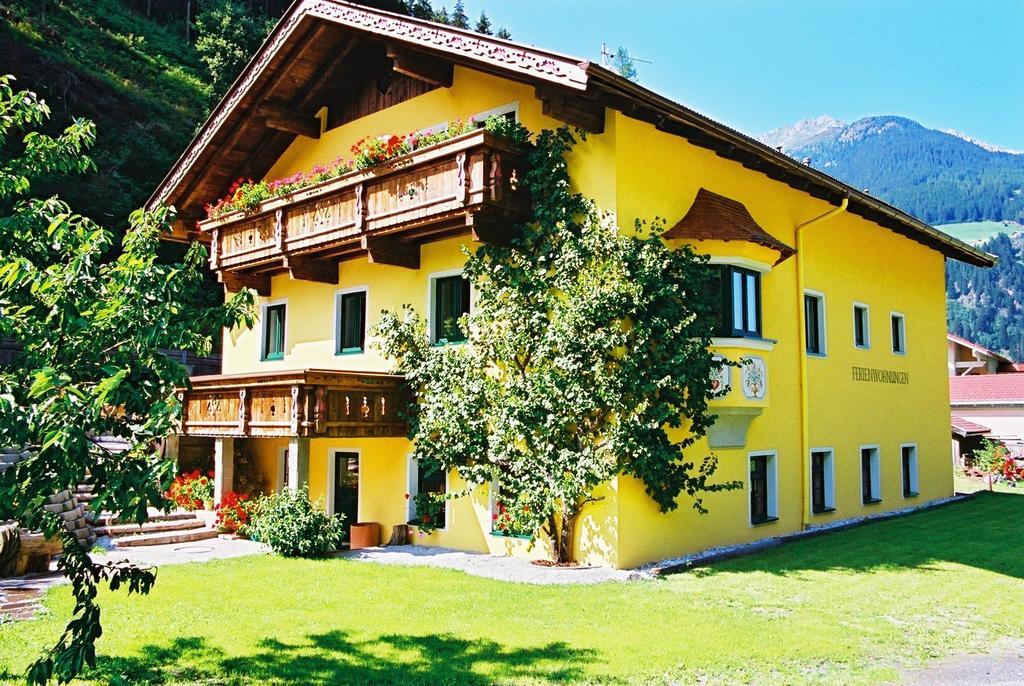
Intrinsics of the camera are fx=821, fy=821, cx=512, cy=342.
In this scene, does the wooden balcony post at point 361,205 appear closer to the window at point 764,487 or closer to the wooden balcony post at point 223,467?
the wooden balcony post at point 223,467

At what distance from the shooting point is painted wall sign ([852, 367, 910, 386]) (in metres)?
19.2

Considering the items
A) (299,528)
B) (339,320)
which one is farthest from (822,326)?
(299,528)

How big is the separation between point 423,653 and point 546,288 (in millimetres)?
6729

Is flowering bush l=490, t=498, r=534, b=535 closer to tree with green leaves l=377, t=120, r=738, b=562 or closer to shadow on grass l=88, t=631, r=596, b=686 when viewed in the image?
tree with green leaves l=377, t=120, r=738, b=562

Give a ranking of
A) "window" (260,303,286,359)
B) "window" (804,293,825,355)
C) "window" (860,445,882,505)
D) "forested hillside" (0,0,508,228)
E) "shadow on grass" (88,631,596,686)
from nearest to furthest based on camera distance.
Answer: "shadow on grass" (88,631,596,686), "window" (804,293,825,355), "window" (860,445,882,505), "window" (260,303,286,359), "forested hillside" (0,0,508,228)

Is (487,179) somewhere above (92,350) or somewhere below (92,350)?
above

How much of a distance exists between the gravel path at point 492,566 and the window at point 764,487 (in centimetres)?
439

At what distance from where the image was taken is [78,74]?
3428 centimetres

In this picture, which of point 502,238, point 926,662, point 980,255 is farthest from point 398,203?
point 980,255

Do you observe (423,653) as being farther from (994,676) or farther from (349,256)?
(349,256)

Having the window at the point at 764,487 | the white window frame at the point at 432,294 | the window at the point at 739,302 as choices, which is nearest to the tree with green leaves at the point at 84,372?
the white window frame at the point at 432,294

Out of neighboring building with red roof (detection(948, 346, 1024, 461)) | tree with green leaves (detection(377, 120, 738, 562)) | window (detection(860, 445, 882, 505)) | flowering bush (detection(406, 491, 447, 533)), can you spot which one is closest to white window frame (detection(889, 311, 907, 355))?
window (detection(860, 445, 882, 505))

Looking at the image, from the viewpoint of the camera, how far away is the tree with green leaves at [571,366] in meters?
12.6

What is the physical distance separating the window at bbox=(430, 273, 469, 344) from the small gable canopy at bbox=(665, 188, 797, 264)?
13.4 ft
